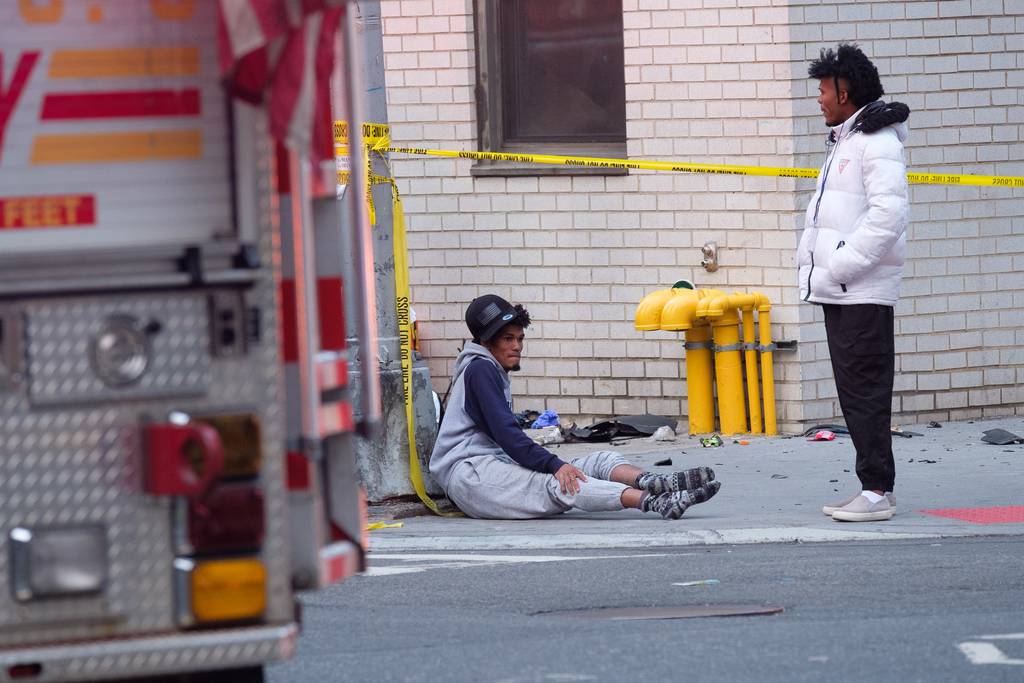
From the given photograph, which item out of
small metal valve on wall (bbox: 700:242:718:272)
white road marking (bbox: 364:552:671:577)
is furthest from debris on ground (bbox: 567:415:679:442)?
white road marking (bbox: 364:552:671:577)

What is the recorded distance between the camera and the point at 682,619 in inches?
271

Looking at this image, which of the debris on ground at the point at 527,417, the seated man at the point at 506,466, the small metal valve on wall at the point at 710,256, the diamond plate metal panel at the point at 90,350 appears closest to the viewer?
the diamond plate metal panel at the point at 90,350

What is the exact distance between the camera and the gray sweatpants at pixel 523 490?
29.7ft

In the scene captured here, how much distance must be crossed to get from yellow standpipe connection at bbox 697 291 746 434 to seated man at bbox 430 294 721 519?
255 centimetres

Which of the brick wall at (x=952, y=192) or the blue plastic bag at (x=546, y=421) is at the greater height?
the brick wall at (x=952, y=192)

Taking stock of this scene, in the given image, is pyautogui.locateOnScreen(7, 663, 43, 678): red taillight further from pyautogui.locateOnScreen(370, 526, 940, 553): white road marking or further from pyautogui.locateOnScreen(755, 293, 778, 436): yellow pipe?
pyautogui.locateOnScreen(755, 293, 778, 436): yellow pipe

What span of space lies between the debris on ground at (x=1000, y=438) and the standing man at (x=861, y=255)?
2544 millimetres

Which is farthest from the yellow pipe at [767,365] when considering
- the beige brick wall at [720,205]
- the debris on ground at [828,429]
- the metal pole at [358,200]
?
the metal pole at [358,200]

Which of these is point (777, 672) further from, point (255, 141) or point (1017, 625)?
point (255, 141)

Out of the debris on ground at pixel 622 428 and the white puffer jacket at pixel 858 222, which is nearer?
the white puffer jacket at pixel 858 222

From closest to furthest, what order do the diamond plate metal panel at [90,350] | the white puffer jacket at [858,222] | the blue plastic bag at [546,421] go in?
1. the diamond plate metal panel at [90,350]
2. the white puffer jacket at [858,222]
3. the blue plastic bag at [546,421]

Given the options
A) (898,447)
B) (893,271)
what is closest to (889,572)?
(893,271)

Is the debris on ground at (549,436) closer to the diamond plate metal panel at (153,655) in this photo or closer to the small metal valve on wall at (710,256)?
the small metal valve on wall at (710,256)

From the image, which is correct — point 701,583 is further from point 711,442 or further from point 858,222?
point 711,442
